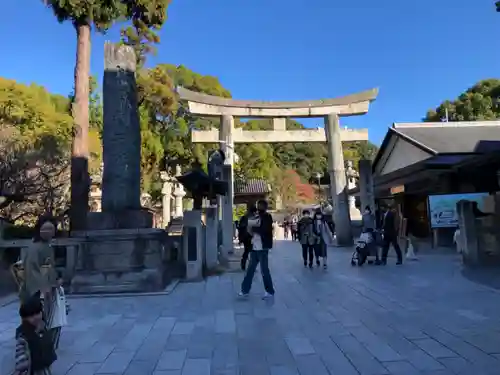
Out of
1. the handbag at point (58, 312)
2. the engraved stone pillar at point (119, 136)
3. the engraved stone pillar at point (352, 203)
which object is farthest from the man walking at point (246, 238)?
the engraved stone pillar at point (352, 203)

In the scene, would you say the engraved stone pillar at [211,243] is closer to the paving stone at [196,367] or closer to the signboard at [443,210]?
the paving stone at [196,367]

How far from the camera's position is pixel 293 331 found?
5.38m

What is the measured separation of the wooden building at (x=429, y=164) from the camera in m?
14.7

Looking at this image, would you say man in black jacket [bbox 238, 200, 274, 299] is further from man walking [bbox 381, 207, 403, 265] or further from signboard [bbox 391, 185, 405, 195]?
signboard [bbox 391, 185, 405, 195]

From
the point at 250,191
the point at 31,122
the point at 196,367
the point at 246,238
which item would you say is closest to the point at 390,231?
the point at 246,238

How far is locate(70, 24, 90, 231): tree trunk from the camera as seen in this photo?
14.2m

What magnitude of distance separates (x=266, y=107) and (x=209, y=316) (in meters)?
15.8

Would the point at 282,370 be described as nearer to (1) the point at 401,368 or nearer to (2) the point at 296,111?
(1) the point at 401,368

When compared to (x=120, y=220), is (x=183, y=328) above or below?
below

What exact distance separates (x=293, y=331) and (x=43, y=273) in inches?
116

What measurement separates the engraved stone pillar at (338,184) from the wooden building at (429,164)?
5.91 ft

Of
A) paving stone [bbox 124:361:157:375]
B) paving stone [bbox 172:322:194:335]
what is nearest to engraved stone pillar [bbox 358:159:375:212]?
paving stone [bbox 172:322:194:335]

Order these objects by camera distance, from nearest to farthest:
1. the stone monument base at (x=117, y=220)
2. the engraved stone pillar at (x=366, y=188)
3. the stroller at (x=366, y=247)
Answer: the stone monument base at (x=117, y=220) → the stroller at (x=366, y=247) → the engraved stone pillar at (x=366, y=188)

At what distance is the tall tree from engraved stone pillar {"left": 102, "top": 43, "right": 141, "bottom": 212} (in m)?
4.63
